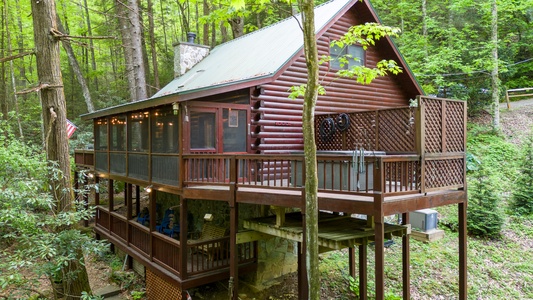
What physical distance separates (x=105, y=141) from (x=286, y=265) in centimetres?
803

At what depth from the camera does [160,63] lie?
24.8 meters

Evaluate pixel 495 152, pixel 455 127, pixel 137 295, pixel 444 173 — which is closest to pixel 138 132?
pixel 137 295

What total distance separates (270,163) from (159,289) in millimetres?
4417

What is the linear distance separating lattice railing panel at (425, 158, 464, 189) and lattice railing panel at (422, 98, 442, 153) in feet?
0.88

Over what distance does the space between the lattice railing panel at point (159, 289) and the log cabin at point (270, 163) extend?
5 cm

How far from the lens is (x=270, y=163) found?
377 inches

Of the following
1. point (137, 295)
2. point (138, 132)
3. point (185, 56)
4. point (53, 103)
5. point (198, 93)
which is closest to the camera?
point (53, 103)

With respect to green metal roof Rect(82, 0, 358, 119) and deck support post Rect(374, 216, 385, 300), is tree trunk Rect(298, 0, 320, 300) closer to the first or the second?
deck support post Rect(374, 216, 385, 300)

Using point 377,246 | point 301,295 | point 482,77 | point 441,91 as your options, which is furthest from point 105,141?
point 482,77

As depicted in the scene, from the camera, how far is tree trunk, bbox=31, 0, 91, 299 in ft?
23.1

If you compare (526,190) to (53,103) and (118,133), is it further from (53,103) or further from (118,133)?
(53,103)

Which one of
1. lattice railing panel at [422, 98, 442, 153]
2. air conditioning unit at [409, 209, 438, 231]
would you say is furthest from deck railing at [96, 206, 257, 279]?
lattice railing panel at [422, 98, 442, 153]

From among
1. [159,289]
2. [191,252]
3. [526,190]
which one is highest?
[526,190]

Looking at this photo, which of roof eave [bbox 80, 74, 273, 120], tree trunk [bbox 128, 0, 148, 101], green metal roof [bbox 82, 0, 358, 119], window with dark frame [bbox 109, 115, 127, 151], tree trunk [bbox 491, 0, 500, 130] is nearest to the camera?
roof eave [bbox 80, 74, 273, 120]
